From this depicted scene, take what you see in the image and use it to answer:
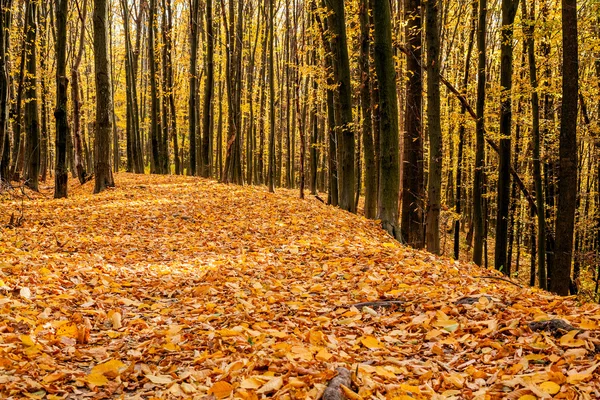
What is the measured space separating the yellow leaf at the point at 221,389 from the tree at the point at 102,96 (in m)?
12.3

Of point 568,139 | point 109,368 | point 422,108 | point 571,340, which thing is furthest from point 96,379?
point 422,108

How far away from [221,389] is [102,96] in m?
12.7

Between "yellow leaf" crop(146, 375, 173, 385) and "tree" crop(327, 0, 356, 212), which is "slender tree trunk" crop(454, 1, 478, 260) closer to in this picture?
"tree" crop(327, 0, 356, 212)

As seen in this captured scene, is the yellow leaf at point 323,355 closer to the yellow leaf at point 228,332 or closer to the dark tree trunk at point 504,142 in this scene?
the yellow leaf at point 228,332

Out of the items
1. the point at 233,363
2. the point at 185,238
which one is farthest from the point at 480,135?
the point at 233,363

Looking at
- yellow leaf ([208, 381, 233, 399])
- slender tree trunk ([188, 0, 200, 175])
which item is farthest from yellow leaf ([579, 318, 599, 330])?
slender tree trunk ([188, 0, 200, 175])

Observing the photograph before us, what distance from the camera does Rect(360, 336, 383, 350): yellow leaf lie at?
3.40 meters

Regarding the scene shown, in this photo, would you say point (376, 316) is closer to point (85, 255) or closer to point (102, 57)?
point (85, 255)

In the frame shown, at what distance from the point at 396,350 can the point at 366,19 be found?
410 inches

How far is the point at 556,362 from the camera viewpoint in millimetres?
2834

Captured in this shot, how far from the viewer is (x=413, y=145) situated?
10719mm

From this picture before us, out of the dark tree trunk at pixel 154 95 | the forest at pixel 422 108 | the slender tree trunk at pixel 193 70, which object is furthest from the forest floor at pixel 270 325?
the dark tree trunk at pixel 154 95

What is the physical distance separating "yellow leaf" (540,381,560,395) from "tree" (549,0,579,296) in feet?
18.7

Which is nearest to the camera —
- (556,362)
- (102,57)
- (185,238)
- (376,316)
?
(556,362)
